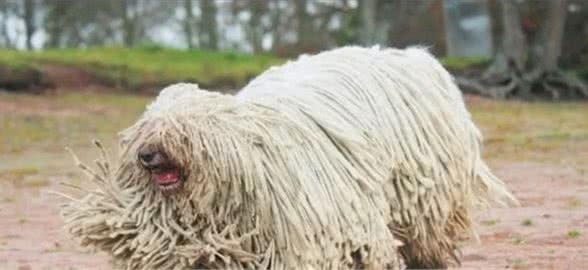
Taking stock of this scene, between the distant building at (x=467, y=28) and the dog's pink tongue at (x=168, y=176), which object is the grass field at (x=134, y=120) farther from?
the dog's pink tongue at (x=168, y=176)

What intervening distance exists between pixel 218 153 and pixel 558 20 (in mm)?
31656

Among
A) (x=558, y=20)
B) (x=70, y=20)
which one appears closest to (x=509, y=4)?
(x=558, y=20)

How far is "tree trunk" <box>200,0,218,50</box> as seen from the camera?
52.5 metres

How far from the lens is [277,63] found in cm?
3828

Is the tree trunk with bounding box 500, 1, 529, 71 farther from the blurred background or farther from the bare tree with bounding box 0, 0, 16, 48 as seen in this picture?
the bare tree with bounding box 0, 0, 16, 48

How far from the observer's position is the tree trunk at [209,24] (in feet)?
172

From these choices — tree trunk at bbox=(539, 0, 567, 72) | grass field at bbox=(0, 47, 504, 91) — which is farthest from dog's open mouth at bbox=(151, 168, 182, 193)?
tree trunk at bbox=(539, 0, 567, 72)

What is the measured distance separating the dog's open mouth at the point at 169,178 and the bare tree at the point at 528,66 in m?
29.9

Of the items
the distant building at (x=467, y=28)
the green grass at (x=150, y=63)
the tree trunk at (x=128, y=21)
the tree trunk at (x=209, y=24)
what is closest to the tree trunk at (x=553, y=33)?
the distant building at (x=467, y=28)

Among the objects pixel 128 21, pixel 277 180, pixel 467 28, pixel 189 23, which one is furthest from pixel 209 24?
pixel 277 180

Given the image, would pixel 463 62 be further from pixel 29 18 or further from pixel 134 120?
pixel 29 18

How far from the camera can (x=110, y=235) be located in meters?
6.37

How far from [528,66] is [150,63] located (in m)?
9.23

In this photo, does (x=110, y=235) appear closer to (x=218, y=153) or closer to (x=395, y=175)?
(x=218, y=153)
